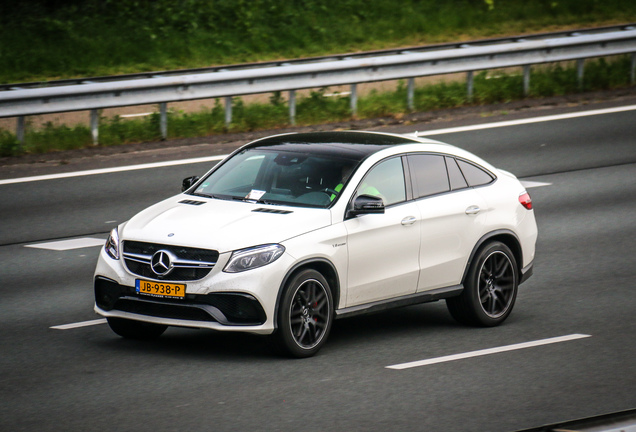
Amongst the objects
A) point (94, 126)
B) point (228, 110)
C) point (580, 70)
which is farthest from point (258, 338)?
point (580, 70)

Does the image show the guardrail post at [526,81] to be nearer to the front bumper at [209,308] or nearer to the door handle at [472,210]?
the door handle at [472,210]

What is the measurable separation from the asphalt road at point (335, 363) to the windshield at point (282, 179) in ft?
3.92

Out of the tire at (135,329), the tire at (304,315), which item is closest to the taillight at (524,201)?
the tire at (304,315)

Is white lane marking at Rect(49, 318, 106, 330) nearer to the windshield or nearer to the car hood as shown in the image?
the car hood

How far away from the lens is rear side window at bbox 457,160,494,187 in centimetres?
996

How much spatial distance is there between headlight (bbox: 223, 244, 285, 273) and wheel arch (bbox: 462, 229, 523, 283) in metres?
2.22

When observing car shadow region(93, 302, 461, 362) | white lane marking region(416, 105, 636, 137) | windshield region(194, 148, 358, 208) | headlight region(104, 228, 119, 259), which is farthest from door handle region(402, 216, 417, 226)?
white lane marking region(416, 105, 636, 137)

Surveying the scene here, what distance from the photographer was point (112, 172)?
631 inches

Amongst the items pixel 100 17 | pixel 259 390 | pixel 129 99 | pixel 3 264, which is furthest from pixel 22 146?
pixel 100 17

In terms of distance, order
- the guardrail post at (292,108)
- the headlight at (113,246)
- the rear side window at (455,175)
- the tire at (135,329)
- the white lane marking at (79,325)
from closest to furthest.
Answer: the headlight at (113,246), the tire at (135,329), the white lane marking at (79,325), the rear side window at (455,175), the guardrail post at (292,108)

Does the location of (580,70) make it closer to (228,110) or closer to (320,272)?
(228,110)

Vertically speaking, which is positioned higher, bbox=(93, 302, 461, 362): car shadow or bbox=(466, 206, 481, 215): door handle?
bbox=(466, 206, 481, 215): door handle

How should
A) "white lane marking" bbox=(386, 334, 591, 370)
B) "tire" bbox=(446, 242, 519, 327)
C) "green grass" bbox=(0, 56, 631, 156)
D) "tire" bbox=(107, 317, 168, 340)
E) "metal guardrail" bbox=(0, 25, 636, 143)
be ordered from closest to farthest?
"white lane marking" bbox=(386, 334, 591, 370), "tire" bbox=(107, 317, 168, 340), "tire" bbox=(446, 242, 519, 327), "metal guardrail" bbox=(0, 25, 636, 143), "green grass" bbox=(0, 56, 631, 156)

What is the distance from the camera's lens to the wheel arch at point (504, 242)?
967 cm
